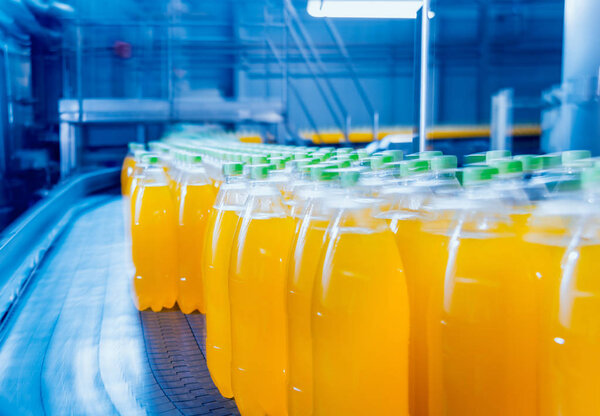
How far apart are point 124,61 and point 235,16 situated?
1.54 metres

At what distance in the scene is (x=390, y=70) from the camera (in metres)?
7.44

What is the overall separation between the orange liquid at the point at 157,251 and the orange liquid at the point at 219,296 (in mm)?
433

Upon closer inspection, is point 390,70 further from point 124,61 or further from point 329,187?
point 329,187

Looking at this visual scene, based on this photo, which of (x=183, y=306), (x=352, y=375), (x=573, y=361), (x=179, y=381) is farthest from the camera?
(x=183, y=306)

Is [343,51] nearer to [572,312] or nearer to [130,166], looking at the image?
[130,166]

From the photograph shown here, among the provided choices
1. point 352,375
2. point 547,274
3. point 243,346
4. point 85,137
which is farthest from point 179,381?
point 85,137

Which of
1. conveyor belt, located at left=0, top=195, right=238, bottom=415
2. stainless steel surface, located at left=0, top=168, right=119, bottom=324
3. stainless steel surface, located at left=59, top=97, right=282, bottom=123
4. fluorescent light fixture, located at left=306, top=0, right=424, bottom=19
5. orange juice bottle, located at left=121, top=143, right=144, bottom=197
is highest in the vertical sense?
fluorescent light fixture, located at left=306, top=0, right=424, bottom=19

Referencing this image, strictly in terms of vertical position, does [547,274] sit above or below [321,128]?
below

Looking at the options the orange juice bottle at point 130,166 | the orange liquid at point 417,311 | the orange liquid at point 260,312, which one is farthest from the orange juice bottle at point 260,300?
the orange juice bottle at point 130,166

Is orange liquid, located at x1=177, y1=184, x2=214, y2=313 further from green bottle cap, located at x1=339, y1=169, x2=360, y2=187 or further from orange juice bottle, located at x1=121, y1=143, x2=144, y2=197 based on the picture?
orange juice bottle, located at x1=121, y1=143, x2=144, y2=197

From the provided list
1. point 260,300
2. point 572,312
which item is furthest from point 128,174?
point 572,312

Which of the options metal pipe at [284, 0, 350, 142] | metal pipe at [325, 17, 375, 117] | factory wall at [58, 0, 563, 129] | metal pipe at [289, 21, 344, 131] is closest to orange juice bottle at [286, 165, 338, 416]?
factory wall at [58, 0, 563, 129]

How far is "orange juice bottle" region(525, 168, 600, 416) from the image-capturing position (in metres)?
0.50

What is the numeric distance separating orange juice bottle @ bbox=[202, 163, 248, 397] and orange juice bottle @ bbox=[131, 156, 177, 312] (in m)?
0.43
